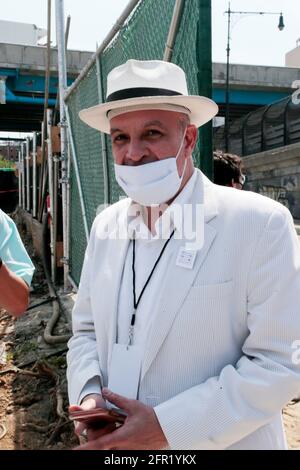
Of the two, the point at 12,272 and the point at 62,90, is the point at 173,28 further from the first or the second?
the point at 62,90

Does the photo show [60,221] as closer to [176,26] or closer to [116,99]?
[176,26]

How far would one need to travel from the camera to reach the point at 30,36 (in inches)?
1837

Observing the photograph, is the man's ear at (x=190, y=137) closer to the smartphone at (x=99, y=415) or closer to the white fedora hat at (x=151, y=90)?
the white fedora hat at (x=151, y=90)

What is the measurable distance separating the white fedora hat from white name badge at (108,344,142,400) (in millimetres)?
929

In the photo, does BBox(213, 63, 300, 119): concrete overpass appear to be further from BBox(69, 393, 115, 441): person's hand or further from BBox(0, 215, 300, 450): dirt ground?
BBox(69, 393, 115, 441): person's hand

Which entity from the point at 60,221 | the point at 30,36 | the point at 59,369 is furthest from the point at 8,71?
the point at 30,36

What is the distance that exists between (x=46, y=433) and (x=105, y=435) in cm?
241

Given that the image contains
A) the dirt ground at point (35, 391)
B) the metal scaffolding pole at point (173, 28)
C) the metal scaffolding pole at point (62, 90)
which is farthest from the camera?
the metal scaffolding pole at point (62, 90)

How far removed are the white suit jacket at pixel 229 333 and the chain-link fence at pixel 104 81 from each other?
41.5 inches

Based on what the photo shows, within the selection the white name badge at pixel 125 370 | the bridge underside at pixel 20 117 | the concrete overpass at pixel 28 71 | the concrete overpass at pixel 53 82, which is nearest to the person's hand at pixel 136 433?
the white name badge at pixel 125 370

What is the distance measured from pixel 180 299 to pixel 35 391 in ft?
10.8

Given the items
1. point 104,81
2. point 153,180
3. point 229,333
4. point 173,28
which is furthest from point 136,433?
point 104,81

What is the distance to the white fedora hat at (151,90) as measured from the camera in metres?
1.75

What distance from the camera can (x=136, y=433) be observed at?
57.9 inches
